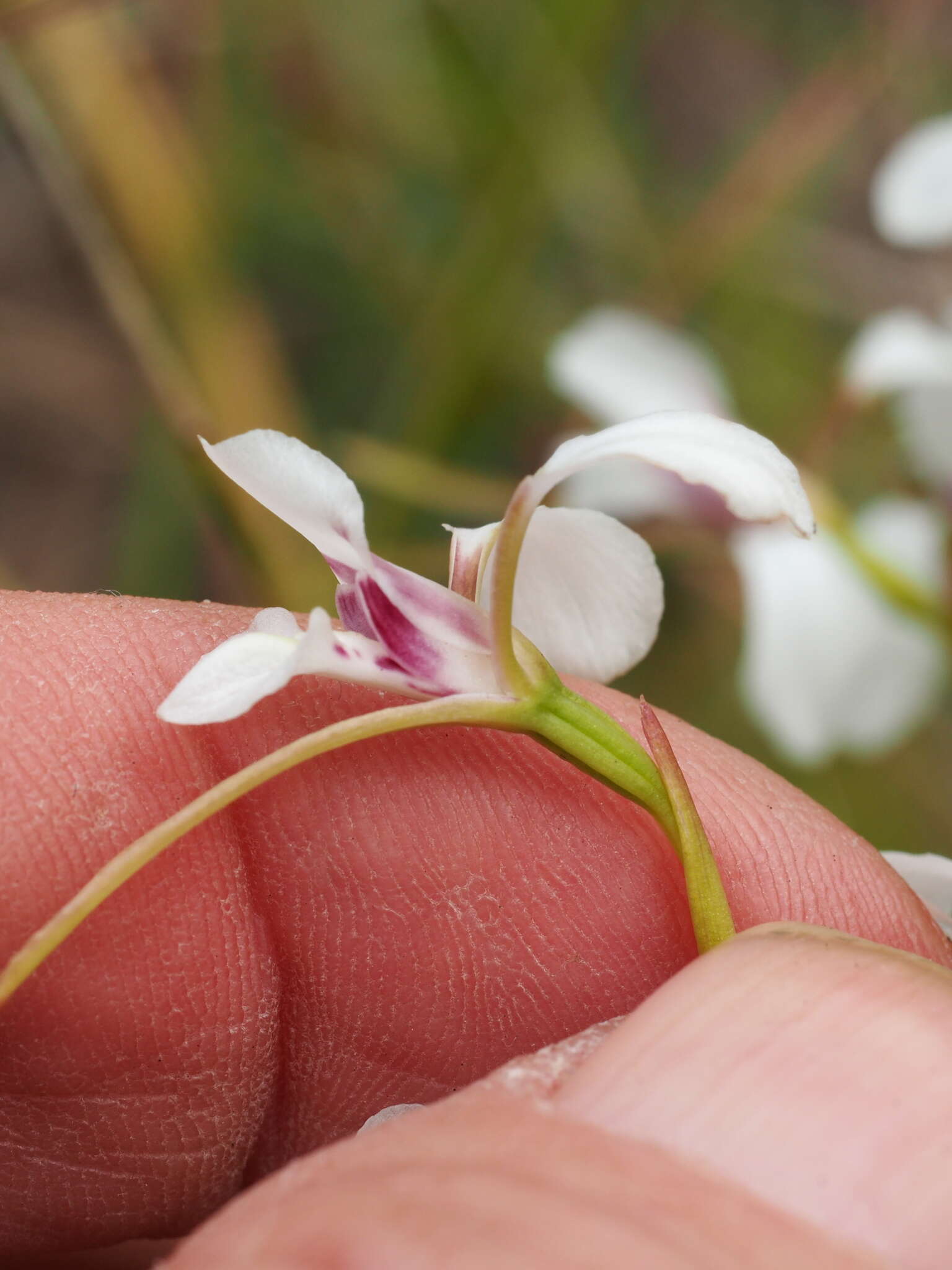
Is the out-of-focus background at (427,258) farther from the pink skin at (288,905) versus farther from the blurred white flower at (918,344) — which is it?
the pink skin at (288,905)

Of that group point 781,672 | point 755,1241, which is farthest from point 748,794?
point 781,672

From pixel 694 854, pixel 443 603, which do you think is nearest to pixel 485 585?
pixel 443 603

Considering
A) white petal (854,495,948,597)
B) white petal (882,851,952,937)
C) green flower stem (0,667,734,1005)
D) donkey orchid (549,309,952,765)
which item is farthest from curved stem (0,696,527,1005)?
white petal (854,495,948,597)

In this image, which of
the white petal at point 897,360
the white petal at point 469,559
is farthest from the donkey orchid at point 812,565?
the white petal at point 469,559

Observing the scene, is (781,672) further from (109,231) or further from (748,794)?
(109,231)

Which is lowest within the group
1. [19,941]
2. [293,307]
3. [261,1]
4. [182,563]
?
[182,563]

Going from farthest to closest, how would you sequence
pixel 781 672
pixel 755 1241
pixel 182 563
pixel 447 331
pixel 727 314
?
1. pixel 727 314
2. pixel 182 563
3. pixel 447 331
4. pixel 781 672
5. pixel 755 1241

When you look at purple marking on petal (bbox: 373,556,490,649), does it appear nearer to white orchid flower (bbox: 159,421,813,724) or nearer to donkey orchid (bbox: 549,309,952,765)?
white orchid flower (bbox: 159,421,813,724)
